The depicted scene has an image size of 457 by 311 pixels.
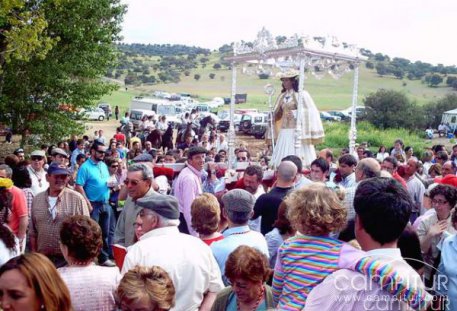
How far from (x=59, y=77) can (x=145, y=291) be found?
1398cm

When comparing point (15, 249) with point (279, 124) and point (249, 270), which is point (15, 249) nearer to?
point (249, 270)

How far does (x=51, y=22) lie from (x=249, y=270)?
45.8 ft

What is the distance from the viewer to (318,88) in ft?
280

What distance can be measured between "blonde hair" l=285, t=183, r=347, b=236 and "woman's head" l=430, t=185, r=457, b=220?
2.37m

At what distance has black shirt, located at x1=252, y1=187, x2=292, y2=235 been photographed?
5336 mm

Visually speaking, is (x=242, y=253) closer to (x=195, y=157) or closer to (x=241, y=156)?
(x=195, y=157)

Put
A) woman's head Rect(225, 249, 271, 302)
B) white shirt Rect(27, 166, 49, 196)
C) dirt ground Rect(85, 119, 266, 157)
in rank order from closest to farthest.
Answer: woman's head Rect(225, 249, 271, 302), white shirt Rect(27, 166, 49, 196), dirt ground Rect(85, 119, 266, 157)

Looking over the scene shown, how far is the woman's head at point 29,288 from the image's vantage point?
8.02ft

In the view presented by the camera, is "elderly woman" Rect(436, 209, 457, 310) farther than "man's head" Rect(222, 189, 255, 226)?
No

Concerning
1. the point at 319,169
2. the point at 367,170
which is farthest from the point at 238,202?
the point at 319,169

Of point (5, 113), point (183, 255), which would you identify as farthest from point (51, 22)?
point (183, 255)

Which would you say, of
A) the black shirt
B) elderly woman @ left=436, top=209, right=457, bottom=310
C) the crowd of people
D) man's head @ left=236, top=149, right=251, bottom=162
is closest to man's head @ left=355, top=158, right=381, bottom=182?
the crowd of people

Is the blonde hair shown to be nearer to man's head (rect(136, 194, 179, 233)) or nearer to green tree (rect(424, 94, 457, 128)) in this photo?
man's head (rect(136, 194, 179, 233))

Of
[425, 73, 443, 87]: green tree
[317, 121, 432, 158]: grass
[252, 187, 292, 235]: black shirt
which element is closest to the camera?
[252, 187, 292, 235]: black shirt
